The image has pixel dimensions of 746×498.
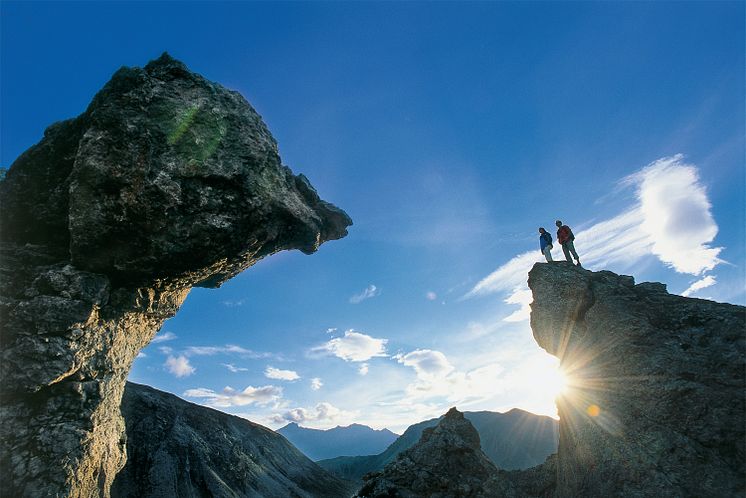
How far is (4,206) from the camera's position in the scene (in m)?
14.1

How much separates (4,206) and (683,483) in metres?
27.8

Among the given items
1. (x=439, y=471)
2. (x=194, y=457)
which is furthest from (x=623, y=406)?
(x=194, y=457)

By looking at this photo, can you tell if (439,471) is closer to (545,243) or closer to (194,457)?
(545,243)

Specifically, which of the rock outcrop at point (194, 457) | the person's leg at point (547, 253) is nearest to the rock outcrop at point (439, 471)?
the person's leg at point (547, 253)

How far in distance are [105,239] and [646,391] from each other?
22.5 m

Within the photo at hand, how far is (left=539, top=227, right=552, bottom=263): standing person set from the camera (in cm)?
2264

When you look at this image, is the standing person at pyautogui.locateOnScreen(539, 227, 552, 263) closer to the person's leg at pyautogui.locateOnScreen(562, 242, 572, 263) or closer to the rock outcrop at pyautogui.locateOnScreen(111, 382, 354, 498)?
the person's leg at pyautogui.locateOnScreen(562, 242, 572, 263)

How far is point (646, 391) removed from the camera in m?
14.0

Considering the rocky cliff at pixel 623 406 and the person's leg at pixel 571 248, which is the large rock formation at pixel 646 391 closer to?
the rocky cliff at pixel 623 406

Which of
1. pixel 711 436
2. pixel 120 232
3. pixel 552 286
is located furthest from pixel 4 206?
pixel 711 436

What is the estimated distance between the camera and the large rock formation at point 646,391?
39.9 feet

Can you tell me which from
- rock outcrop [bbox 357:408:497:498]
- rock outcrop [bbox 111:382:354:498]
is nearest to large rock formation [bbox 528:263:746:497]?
rock outcrop [bbox 357:408:497:498]

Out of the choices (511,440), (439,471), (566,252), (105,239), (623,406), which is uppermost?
(566,252)

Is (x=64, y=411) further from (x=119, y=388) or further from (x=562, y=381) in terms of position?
(x=562, y=381)
